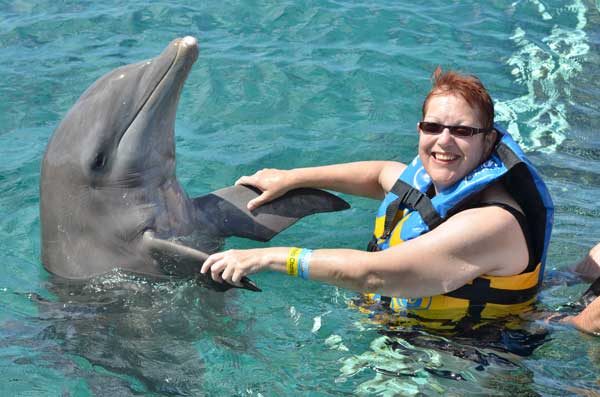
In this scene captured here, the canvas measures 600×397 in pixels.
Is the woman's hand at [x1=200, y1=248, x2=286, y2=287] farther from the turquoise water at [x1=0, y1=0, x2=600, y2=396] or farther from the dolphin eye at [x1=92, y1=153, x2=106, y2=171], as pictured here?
the dolphin eye at [x1=92, y1=153, x2=106, y2=171]

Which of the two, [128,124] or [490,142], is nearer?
[490,142]

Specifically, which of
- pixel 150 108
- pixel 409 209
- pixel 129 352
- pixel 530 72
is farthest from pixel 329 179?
pixel 530 72

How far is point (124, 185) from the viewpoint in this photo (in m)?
5.39

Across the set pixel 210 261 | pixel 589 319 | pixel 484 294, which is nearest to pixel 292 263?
pixel 210 261

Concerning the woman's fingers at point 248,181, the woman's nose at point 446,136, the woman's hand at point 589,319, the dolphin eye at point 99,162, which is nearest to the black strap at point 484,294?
the woman's hand at point 589,319

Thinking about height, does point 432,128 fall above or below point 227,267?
above

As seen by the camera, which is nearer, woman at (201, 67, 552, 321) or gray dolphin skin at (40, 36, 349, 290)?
woman at (201, 67, 552, 321)

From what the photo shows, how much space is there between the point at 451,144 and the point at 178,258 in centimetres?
179

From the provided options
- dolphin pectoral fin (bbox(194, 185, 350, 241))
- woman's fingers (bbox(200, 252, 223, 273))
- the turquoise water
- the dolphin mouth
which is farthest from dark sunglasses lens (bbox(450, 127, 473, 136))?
the dolphin mouth

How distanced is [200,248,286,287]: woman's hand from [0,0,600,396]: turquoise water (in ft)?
2.19

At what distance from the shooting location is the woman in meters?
4.42

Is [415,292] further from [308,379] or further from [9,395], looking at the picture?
[9,395]

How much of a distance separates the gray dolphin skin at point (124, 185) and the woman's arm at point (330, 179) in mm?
150

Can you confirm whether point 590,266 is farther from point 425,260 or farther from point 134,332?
point 134,332
